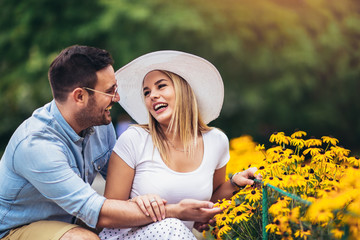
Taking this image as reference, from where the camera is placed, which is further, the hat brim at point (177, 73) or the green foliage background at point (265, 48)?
the green foliage background at point (265, 48)

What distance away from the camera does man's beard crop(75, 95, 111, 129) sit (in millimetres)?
2826

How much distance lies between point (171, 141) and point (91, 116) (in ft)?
1.69

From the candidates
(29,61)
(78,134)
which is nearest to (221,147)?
(78,134)

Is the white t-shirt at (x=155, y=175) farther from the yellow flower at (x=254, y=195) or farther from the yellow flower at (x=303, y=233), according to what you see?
the yellow flower at (x=303, y=233)

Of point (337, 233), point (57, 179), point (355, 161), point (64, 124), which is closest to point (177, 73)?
point (64, 124)

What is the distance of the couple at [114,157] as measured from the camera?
8.48 feet

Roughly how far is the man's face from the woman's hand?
0.57 metres

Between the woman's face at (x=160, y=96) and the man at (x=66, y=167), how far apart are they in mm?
208

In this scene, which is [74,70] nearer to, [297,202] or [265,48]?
[297,202]

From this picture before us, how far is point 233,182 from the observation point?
297 cm

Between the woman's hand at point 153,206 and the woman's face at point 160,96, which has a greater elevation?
the woman's face at point 160,96

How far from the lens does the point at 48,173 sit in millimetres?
2564

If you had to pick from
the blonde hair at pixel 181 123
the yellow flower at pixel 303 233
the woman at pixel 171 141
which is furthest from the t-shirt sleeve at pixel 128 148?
the yellow flower at pixel 303 233

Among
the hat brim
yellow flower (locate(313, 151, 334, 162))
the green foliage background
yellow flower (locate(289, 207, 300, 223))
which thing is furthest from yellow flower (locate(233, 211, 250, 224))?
the green foliage background
